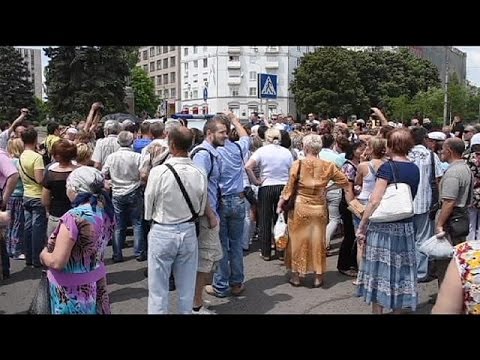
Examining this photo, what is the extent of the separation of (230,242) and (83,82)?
35716 mm

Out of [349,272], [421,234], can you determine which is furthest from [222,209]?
[421,234]

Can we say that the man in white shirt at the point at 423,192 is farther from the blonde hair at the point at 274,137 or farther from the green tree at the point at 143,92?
the green tree at the point at 143,92

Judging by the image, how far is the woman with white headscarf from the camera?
3254 millimetres

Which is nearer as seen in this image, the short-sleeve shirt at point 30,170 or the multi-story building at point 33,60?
the short-sleeve shirt at point 30,170

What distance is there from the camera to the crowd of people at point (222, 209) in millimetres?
3425

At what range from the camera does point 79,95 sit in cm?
3834

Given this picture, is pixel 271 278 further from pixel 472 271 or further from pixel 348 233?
pixel 472 271

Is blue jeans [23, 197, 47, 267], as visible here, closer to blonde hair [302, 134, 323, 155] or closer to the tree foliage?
blonde hair [302, 134, 323, 155]

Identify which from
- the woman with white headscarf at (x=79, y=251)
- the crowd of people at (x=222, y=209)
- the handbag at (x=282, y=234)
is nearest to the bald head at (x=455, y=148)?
the crowd of people at (x=222, y=209)

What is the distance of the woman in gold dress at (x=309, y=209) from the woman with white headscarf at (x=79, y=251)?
2.78 metres

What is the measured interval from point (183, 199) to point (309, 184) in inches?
81.0

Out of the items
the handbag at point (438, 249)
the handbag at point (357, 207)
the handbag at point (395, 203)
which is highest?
the handbag at point (395, 203)

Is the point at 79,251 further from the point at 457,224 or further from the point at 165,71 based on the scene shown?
the point at 165,71

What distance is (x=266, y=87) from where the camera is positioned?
380 inches
